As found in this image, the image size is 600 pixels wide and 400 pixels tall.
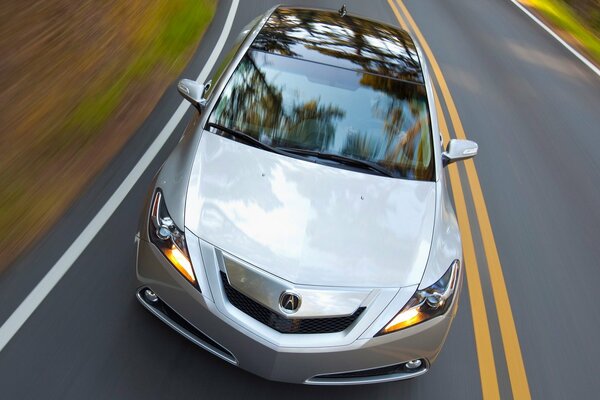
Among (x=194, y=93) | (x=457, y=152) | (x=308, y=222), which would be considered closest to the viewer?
(x=308, y=222)

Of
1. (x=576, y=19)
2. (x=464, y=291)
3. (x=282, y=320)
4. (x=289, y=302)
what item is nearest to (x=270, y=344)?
(x=282, y=320)

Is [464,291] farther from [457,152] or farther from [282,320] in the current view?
[282,320]

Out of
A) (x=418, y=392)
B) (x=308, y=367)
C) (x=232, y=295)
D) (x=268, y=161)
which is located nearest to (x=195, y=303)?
(x=232, y=295)

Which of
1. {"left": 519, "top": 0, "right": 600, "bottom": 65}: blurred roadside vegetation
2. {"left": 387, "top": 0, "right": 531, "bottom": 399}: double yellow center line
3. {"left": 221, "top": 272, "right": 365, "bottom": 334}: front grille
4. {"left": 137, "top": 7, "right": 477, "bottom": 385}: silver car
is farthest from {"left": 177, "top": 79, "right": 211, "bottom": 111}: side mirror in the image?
{"left": 519, "top": 0, "right": 600, "bottom": 65}: blurred roadside vegetation

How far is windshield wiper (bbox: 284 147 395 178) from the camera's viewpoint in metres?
4.56

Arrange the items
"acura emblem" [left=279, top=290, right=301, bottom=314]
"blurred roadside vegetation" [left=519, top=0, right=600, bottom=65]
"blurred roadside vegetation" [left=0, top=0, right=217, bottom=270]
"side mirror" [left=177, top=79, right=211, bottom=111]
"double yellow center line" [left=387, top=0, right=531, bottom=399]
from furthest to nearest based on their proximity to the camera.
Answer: "blurred roadside vegetation" [left=519, top=0, right=600, bottom=65]
"blurred roadside vegetation" [left=0, top=0, right=217, bottom=270]
"side mirror" [left=177, top=79, right=211, bottom=111]
"double yellow center line" [left=387, top=0, right=531, bottom=399]
"acura emblem" [left=279, top=290, right=301, bottom=314]

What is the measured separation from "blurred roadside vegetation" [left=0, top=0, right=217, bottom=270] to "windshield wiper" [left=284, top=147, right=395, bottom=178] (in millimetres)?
2370

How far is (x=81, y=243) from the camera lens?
5.25 metres

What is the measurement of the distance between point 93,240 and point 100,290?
0.70m

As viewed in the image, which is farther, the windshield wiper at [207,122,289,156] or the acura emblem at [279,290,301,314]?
the windshield wiper at [207,122,289,156]

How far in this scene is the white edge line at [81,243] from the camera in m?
4.38

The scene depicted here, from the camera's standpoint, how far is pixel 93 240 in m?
5.30

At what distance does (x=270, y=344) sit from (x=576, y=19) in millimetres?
17740

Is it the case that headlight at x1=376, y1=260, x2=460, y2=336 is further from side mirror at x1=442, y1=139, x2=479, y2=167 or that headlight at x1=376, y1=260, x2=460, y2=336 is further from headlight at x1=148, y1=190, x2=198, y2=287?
side mirror at x1=442, y1=139, x2=479, y2=167
